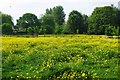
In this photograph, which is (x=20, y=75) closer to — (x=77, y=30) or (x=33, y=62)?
(x=33, y=62)

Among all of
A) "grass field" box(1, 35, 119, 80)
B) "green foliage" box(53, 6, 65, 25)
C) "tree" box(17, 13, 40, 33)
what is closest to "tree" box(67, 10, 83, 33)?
"tree" box(17, 13, 40, 33)

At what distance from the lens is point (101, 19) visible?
8044cm

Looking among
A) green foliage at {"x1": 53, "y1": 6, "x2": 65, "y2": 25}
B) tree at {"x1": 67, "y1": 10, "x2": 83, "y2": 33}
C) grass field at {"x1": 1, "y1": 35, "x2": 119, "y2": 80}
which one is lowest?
grass field at {"x1": 1, "y1": 35, "x2": 119, "y2": 80}

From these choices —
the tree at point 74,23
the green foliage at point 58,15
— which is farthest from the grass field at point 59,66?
the green foliage at point 58,15

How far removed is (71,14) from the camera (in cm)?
8775

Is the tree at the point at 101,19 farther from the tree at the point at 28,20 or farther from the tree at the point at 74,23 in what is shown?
the tree at the point at 28,20

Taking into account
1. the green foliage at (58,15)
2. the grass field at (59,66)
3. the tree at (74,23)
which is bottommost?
the grass field at (59,66)

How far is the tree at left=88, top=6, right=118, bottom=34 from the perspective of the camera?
261 feet

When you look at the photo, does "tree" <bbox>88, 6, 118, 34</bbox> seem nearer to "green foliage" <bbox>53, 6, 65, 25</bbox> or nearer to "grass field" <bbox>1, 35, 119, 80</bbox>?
"green foliage" <bbox>53, 6, 65, 25</bbox>

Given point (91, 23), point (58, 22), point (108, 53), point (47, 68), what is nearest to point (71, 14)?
point (91, 23)

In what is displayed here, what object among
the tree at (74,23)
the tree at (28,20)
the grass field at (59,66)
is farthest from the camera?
the tree at (28,20)

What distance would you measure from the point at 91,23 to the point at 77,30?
13.4 feet

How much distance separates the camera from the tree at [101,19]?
79.4m

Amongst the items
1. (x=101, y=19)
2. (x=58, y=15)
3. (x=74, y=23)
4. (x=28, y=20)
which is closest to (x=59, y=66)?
(x=101, y=19)
